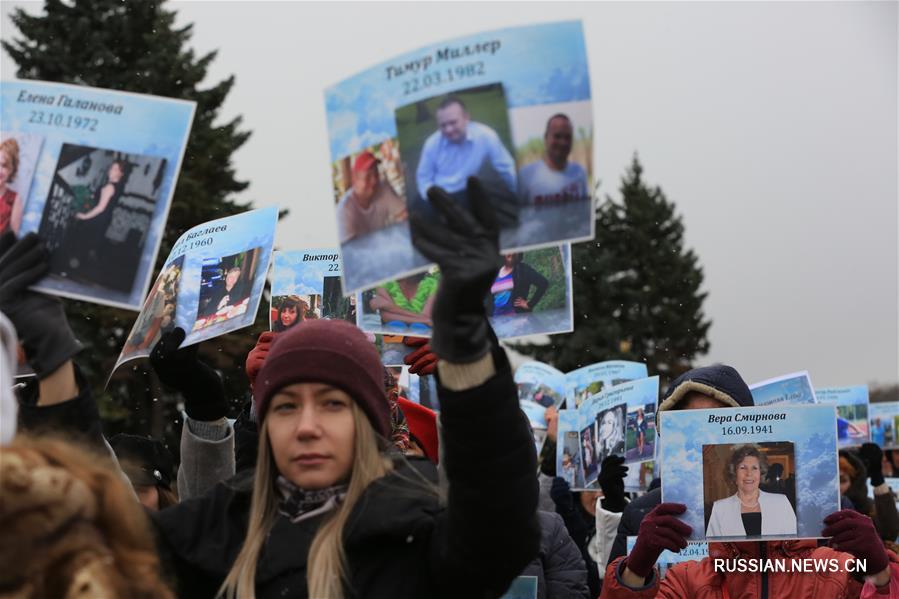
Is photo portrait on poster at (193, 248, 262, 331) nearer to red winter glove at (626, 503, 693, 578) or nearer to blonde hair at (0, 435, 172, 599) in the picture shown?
blonde hair at (0, 435, 172, 599)

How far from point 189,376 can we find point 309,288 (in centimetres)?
157

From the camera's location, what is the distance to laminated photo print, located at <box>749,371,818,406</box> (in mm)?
6901

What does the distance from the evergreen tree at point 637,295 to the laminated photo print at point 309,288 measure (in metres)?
29.2

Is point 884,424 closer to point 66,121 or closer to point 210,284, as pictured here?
point 210,284

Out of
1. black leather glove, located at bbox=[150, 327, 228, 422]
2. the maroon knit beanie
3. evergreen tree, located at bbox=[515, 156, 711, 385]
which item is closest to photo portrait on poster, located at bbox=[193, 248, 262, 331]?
black leather glove, located at bbox=[150, 327, 228, 422]

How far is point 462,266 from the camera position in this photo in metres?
2.70

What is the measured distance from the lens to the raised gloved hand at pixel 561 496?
7.64 meters

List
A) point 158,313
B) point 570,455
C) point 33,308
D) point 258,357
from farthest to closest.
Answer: point 570,455 < point 258,357 < point 158,313 < point 33,308

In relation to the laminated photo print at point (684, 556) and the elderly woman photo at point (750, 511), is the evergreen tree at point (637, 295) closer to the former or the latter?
the laminated photo print at point (684, 556)

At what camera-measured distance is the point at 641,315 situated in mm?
42594

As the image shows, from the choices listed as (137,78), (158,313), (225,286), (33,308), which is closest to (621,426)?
(225,286)

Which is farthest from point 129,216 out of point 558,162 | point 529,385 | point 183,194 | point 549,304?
point 183,194

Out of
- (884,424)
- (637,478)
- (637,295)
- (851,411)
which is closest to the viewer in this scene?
(637,478)

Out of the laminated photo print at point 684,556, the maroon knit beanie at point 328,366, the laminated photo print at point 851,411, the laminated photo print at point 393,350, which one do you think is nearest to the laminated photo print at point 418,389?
the laminated photo print at point 393,350
